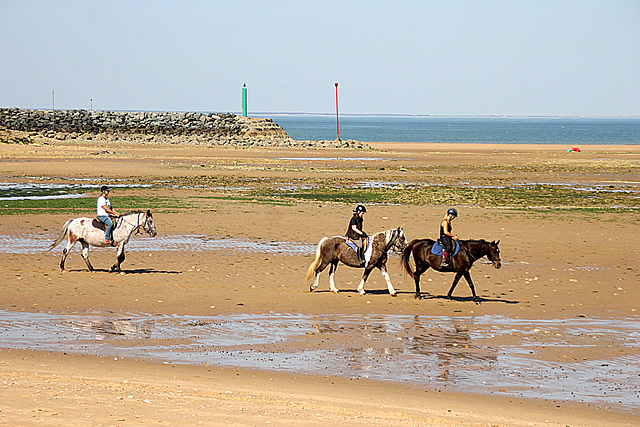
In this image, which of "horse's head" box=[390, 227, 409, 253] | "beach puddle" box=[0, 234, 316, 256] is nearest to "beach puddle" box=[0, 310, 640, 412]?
"horse's head" box=[390, 227, 409, 253]

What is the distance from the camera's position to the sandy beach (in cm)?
894

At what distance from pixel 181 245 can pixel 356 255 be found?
810 cm

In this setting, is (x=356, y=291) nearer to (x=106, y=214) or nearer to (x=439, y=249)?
(x=439, y=249)

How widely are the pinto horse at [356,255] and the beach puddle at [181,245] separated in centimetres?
534

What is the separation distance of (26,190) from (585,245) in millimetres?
26392

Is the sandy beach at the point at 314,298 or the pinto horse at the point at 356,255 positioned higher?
the pinto horse at the point at 356,255

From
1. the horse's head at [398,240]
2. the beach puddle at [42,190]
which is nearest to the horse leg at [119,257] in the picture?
the horse's head at [398,240]

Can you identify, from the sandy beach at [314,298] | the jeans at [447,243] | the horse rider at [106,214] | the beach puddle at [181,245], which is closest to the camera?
the sandy beach at [314,298]

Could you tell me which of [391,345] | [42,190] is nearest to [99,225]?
[391,345]

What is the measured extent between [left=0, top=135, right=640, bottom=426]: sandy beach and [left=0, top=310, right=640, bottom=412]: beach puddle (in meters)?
0.08

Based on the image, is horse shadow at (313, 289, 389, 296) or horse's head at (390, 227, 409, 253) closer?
horse's head at (390, 227, 409, 253)

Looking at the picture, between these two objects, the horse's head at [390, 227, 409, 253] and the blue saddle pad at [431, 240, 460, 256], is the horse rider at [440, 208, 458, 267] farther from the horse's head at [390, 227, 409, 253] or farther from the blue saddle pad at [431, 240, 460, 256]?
the horse's head at [390, 227, 409, 253]

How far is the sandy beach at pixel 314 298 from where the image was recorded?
894 cm

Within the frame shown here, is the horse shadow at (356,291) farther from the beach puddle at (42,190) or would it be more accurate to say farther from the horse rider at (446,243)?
the beach puddle at (42,190)
